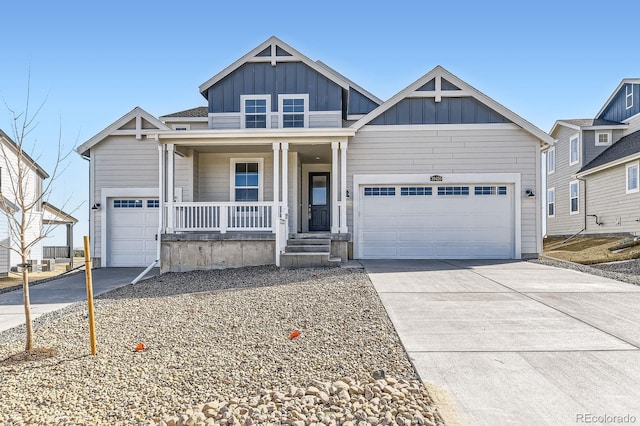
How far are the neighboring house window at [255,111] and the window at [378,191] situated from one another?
3.89 metres

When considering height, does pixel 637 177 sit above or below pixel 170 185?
above

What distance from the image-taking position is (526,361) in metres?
3.89

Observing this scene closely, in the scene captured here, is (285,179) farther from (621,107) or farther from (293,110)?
(621,107)

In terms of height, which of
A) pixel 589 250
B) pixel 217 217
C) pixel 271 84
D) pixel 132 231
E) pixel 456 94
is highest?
pixel 271 84

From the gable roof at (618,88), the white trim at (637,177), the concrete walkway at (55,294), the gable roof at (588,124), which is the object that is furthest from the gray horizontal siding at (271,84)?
the gable roof at (618,88)

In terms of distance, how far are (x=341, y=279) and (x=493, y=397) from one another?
5343mm

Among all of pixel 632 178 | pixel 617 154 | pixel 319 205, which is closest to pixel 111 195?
pixel 319 205

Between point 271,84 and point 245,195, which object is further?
point 271,84

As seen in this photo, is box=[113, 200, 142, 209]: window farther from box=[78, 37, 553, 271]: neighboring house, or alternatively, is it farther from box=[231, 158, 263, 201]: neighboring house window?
box=[231, 158, 263, 201]: neighboring house window

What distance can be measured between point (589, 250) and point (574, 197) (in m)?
6.83

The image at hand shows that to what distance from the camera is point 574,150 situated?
2173 cm

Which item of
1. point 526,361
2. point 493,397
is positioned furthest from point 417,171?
point 493,397

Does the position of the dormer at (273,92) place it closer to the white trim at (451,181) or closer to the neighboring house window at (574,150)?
the white trim at (451,181)

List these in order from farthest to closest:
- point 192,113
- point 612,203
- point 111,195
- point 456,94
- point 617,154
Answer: point 612,203 < point 617,154 < point 192,113 < point 111,195 < point 456,94
